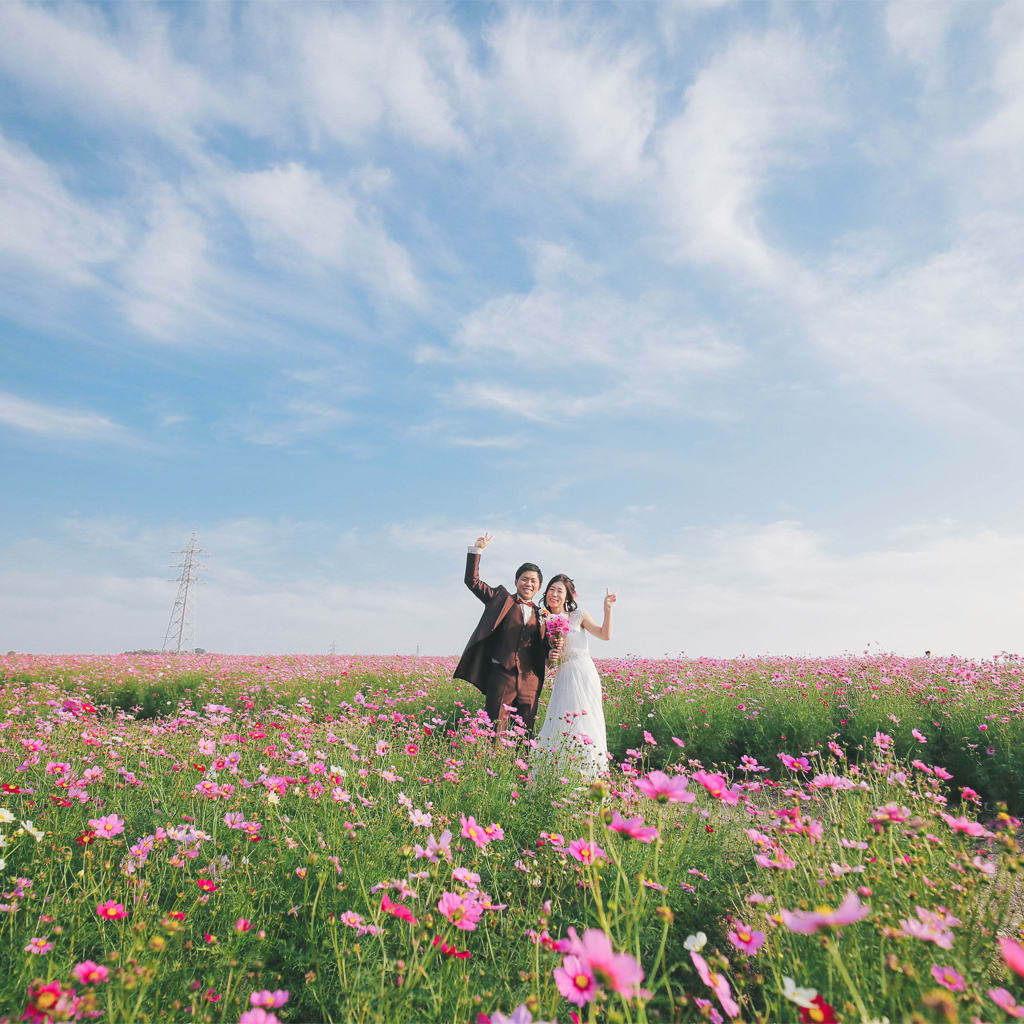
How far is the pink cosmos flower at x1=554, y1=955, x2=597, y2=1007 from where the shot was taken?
1.32 meters

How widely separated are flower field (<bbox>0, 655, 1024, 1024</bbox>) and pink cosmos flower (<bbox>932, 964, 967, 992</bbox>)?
0.01 m

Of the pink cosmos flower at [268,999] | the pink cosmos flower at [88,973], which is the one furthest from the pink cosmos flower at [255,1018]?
the pink cosmos flower at [88,973]

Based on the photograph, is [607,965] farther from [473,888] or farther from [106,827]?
[106,827]

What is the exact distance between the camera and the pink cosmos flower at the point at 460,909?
64.9 inches

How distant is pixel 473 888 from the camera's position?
2.05 metres

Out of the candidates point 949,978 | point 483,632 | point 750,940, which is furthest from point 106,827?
point 483,632

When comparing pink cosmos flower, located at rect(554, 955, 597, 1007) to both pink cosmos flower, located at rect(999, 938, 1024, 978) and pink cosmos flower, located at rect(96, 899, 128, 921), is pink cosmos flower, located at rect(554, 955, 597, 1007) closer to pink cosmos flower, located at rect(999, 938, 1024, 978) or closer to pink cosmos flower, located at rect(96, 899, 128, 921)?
pink cosmos flower, located at rect(999, 938, 1024, 978)

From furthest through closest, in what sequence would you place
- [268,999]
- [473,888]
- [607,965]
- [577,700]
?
[577,700] → [473,888] → [268,999] → [607,965]

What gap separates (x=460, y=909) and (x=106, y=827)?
1.88 metres

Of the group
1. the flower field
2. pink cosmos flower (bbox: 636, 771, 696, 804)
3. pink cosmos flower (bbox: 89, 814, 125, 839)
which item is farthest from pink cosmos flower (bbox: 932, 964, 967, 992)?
pink cosmos flower (bbox: 89, 814, 125, 839)

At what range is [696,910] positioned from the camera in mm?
2988

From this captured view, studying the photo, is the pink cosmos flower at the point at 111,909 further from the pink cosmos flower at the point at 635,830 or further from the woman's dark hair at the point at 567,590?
the woman's dark hair at the point at 567,590

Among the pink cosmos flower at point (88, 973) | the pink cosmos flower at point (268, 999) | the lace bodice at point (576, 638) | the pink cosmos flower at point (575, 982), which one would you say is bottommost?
the pink cosmos flower at point (268, 999)

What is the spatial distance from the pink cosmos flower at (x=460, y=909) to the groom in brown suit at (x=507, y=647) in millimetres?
4125
